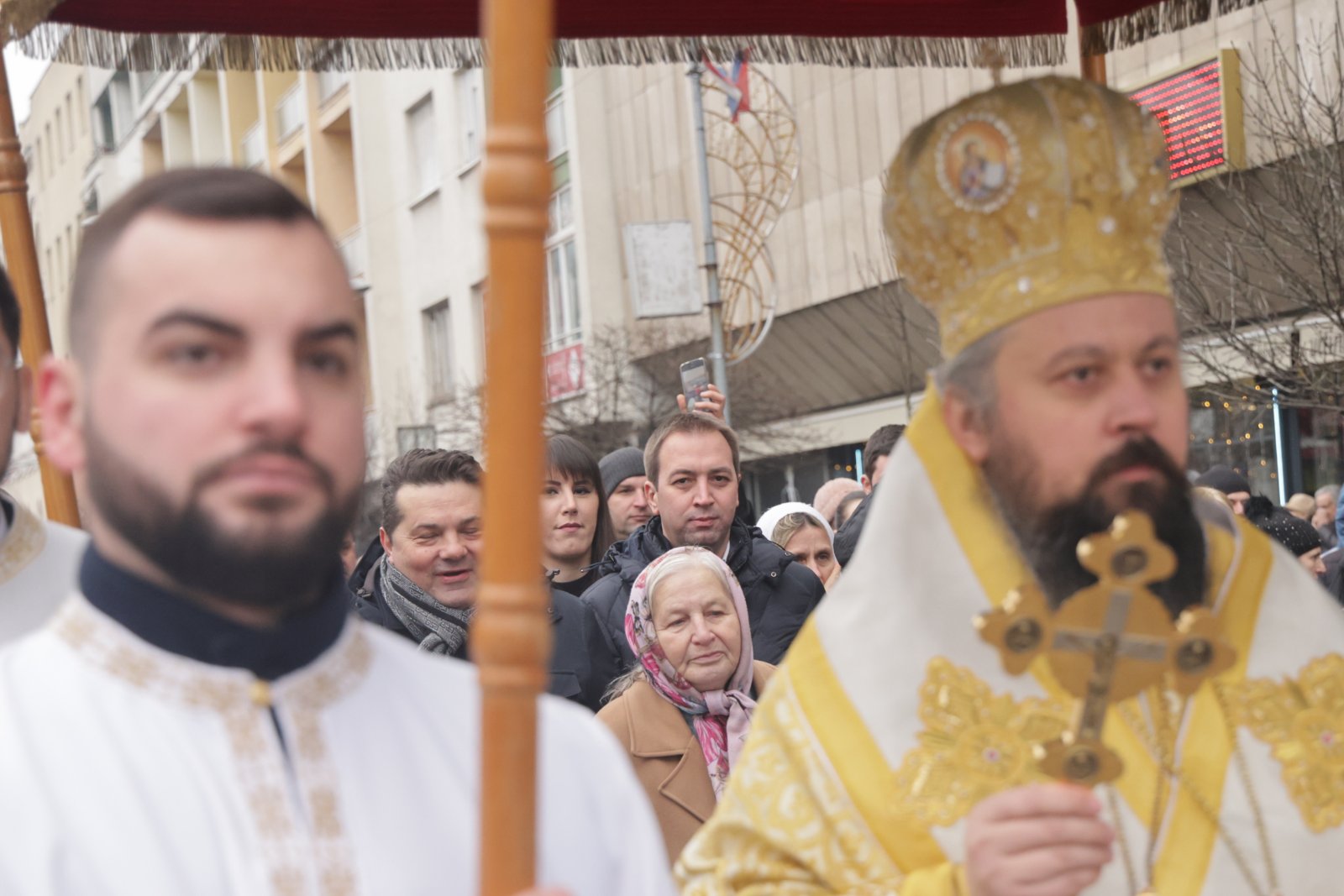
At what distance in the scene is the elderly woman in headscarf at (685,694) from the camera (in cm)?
426

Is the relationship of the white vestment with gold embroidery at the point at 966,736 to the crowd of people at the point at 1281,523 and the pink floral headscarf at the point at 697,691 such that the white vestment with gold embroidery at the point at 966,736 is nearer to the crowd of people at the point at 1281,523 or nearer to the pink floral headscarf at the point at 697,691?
the pink floral headscarf at the point at 697,691

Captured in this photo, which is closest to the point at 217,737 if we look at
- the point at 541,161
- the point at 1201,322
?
the point at 541,161

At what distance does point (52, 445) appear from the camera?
183 centimetres

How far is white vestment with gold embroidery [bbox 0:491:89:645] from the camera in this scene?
283cm

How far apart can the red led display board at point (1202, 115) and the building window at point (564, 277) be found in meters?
12.2

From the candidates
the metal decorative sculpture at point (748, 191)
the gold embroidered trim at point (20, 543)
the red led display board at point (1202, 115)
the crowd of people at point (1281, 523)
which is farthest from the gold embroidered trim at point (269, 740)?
the metal decorative sculpture at point (748, 191)

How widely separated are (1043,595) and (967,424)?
30 cm

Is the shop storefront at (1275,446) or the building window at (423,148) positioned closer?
the shop storefront at (1275,446)

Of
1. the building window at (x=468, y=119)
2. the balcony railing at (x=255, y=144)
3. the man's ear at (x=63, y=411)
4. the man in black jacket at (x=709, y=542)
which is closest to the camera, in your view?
the man's ear at (x=63, y=411)

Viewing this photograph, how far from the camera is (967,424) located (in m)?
2.58

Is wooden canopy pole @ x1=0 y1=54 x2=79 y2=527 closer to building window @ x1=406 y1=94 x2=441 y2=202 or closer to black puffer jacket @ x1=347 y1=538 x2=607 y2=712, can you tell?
black puffer jacket @ x1=347 y1=538 x2=607 y2=712

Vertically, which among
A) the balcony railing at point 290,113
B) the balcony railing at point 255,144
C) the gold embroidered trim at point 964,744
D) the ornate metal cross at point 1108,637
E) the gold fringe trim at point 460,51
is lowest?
the gold embroidered trim at point 964,744

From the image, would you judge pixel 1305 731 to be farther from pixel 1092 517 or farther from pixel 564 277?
pixel 564 277

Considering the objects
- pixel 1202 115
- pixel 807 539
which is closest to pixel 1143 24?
pixel 807 539
